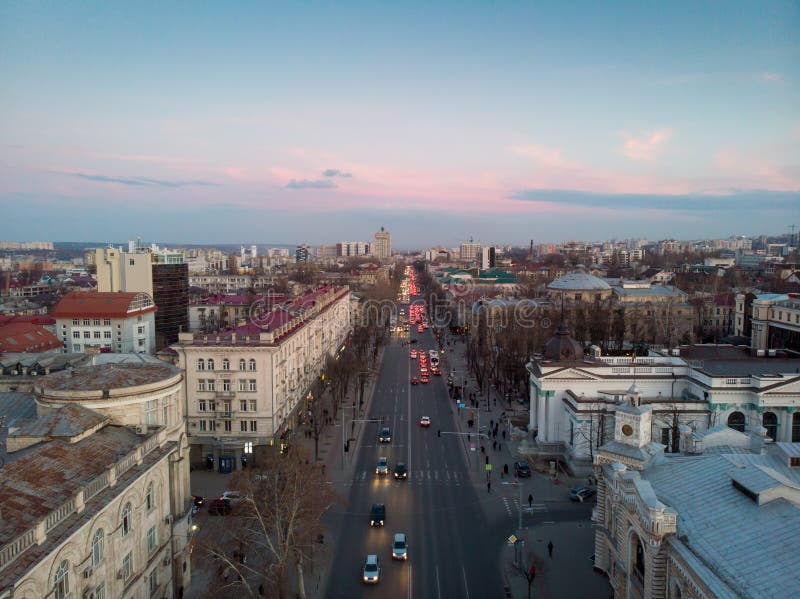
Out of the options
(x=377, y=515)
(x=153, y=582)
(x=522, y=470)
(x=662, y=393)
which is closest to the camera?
(x=153, y=582)

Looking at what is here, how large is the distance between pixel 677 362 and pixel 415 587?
28.2 m

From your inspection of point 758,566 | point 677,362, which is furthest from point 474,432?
point 758,566

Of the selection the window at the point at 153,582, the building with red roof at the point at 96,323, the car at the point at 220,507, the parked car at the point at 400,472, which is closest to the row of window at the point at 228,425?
the car at the point at 220,507

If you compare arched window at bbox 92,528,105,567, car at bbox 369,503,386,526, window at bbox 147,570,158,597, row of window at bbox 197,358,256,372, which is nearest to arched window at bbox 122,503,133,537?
arched window at bbox 92,528,105,567

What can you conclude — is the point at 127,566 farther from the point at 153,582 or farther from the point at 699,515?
the point at 699,515

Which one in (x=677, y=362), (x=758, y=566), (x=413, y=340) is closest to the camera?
(x=758, y=566)

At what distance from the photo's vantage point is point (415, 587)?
2612 centimetres

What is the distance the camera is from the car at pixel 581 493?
3531cm

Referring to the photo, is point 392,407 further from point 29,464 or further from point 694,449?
point 29,464

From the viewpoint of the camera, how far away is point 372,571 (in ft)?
87.0

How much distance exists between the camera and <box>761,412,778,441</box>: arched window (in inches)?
1579

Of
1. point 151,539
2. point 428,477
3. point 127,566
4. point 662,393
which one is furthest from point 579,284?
point 127,566

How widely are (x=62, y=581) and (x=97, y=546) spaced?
2240 mm

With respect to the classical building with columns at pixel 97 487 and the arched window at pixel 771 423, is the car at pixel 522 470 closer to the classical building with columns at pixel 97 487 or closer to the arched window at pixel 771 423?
the arched window at pixel 771 423
